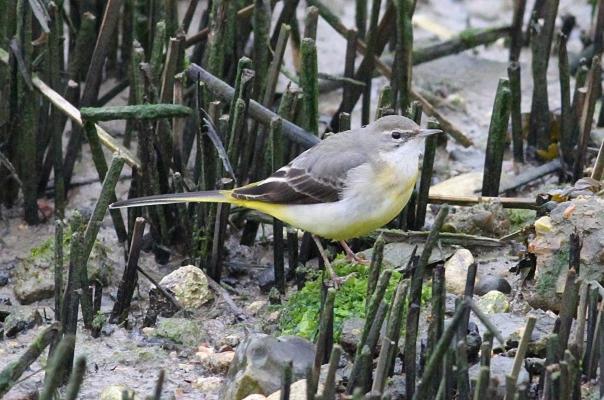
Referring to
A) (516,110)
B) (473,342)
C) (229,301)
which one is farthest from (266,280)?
(516,110)

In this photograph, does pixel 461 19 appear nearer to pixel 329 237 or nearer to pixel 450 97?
pixel 450 97

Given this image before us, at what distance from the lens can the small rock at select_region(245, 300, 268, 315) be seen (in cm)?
738

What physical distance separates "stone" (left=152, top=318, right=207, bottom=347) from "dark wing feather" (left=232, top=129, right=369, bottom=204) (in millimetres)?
853

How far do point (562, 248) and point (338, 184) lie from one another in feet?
4.69

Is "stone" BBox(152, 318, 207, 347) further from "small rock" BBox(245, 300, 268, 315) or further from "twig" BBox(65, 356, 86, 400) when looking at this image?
"twig" BBox(65, 356, 86, 400)

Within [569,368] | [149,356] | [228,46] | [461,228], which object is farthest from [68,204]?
[569,368]

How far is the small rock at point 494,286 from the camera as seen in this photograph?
278 inches

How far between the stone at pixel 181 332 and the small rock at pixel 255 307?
18.3 inches

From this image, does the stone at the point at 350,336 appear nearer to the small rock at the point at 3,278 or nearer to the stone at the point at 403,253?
the stone at the point at 403,253

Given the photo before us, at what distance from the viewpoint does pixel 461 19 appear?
12594 mm

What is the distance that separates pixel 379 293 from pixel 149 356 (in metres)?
1.95

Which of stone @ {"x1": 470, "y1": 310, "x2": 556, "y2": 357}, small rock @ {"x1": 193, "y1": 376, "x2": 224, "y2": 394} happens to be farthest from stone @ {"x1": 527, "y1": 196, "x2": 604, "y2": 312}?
small rock @ {"x1": 193, "y1": 376, "x2": 224, "y2": 394}

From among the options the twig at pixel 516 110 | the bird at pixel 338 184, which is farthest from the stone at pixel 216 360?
the twig at pixel 516 110

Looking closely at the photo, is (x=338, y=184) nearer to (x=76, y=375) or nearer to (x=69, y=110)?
(x=69, y=110)
